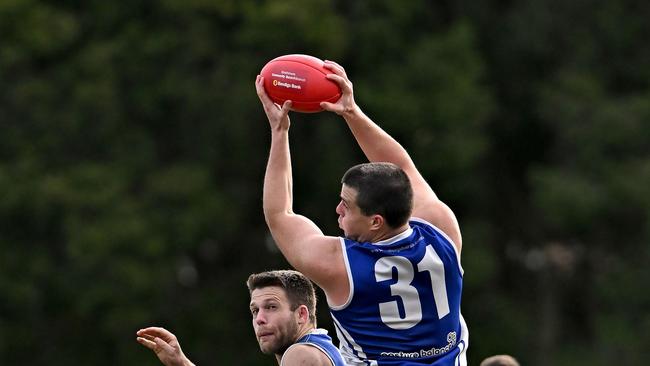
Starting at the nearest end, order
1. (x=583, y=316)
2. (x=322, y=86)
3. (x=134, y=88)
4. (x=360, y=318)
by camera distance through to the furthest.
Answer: (x=360, y=318), (x=322, y=86), (x=134, y=88), (x=583, y=316)

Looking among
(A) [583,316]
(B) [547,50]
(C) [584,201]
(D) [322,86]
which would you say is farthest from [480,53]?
(D) [322,86]

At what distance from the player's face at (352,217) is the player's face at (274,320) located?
1.96ft

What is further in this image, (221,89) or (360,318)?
(221,89)

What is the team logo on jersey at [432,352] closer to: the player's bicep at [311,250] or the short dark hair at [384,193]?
the player's bicep at [311,250]

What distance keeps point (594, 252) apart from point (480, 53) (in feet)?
14.6

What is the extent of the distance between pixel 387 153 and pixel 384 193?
2.32ft

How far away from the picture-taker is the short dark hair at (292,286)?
245 inches

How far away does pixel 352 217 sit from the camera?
5.70 meters

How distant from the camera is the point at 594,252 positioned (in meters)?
27.4

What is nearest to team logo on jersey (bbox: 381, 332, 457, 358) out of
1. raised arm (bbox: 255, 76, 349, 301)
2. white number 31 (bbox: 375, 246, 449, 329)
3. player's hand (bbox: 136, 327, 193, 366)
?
white number 31 (bbox: 375, 246, 449, 329)

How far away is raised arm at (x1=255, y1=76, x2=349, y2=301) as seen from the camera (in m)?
5.68

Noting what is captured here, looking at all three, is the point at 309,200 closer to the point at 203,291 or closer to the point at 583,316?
the point at 203,291

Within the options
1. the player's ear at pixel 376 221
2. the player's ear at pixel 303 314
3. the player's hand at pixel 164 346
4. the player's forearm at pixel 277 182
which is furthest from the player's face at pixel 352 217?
the player's hand at pixel 164 346

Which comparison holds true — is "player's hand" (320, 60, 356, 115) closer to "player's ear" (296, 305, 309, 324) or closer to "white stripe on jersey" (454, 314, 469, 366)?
"player's ear" (296, 305, 309, 324)
